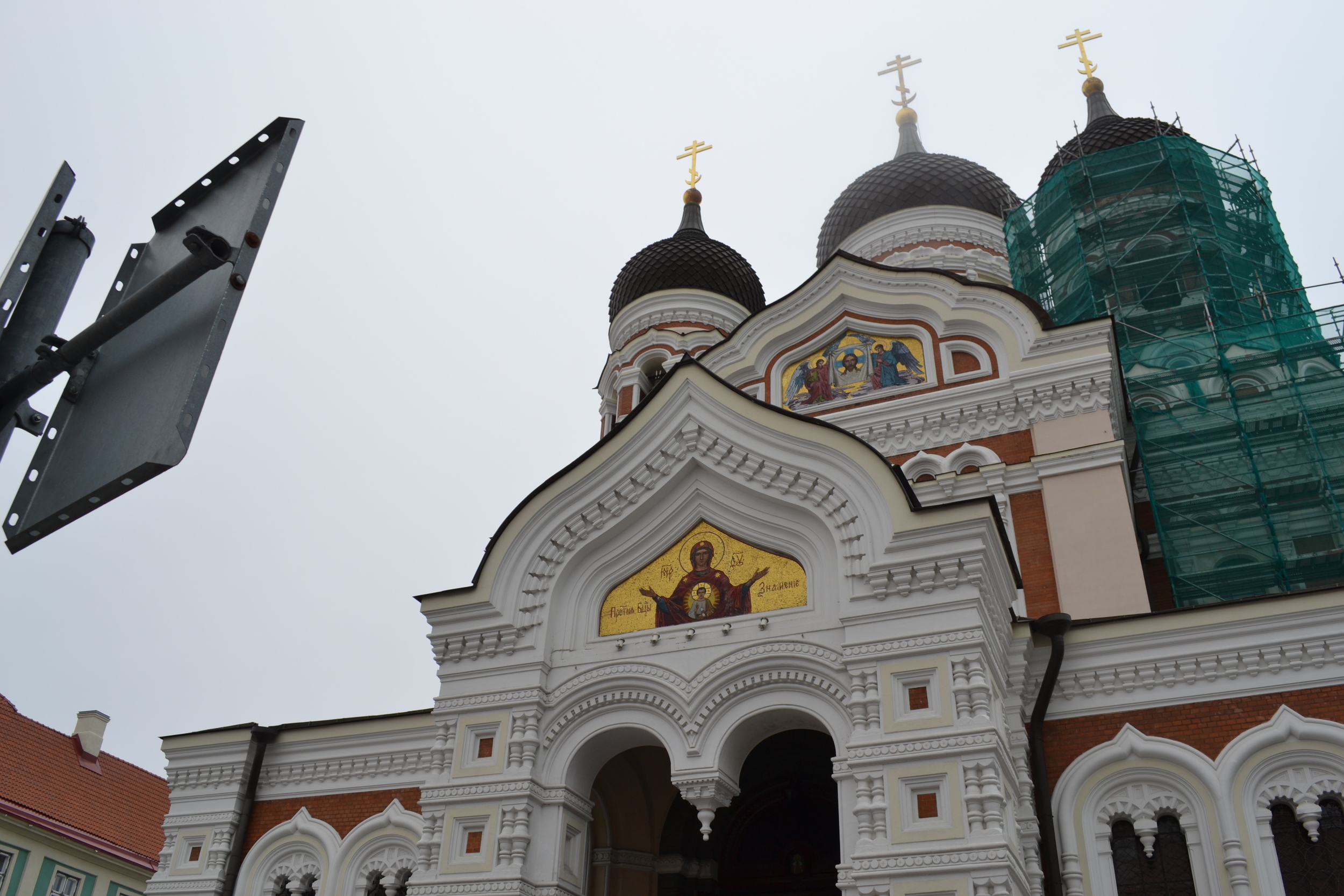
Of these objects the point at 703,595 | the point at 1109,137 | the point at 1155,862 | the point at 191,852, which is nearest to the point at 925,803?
the point at 1155,862

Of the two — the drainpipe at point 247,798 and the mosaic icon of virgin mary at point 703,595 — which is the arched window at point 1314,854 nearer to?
the mosaic icon of virgin mary at point 703,595

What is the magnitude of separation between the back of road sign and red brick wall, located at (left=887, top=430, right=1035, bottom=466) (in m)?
9.75

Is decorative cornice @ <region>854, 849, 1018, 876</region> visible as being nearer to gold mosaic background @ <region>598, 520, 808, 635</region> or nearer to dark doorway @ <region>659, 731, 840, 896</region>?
gold mosaic background @ <region>598, 520, 808, 635</region>

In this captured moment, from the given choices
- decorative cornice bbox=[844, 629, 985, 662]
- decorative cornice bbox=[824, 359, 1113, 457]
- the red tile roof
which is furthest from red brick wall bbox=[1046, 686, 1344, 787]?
the red tile roof

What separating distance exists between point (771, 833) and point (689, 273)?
11.8 m

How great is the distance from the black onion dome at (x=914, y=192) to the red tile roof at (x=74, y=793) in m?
14.7

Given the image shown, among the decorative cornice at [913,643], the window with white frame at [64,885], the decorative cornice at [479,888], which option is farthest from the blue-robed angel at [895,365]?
the window with white frame at [64,885]

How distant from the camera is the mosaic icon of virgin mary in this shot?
905 centimetres

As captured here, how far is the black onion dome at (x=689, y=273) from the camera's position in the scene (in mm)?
20266

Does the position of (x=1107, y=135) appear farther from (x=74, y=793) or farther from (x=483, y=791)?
(x=74, y=793)

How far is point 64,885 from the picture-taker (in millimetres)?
18094

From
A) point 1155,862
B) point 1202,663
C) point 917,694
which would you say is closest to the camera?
point 917,694

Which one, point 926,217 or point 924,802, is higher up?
point 926,217

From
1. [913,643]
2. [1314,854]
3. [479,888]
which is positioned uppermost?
[913,643]
